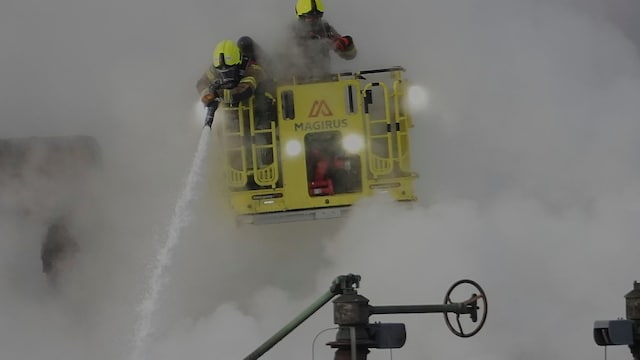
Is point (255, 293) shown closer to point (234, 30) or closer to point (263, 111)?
point (263, 111)

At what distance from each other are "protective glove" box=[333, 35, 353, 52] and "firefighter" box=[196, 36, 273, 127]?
0.79 metres

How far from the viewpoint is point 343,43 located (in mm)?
17000

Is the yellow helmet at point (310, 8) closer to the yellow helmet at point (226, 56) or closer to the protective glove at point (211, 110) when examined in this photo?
the yellow helmet at point (226, 56)

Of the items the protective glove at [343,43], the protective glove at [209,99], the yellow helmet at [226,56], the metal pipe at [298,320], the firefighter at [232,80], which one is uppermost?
the protective glove at [343,43]

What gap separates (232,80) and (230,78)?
0.09ft

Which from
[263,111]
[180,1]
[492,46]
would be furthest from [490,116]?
[180,1]

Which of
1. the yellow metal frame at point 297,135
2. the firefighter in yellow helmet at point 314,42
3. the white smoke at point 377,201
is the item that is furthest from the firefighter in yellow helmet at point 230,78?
the white smoke at point 377,201

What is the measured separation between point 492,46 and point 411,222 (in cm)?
294

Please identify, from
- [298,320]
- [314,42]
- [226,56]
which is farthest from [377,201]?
[298,320]

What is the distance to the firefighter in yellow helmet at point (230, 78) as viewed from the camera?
16578 millimetres

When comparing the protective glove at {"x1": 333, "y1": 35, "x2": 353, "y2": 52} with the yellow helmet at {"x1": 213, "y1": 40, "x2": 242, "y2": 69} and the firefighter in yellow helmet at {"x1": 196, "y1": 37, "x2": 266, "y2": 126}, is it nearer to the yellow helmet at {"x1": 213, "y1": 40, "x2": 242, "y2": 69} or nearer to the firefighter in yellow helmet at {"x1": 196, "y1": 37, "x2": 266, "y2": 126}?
the firefighter in yellow helmet at {"x1": 196, "y1": 37, "x2": 266, "y2": 126}

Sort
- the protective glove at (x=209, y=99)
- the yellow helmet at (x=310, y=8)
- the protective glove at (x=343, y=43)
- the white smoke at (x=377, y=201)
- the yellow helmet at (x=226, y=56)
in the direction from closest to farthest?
1. the white smoke at (x=377, y=201)
2. the yellow helmet at (x=226, y=56)
3. the protective glove at (x=209, y=99)
4. the protective glove at (x=343, y=43)
5. the yellow helmet at (x=310, y=8)

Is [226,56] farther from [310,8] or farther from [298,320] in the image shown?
[298,320]

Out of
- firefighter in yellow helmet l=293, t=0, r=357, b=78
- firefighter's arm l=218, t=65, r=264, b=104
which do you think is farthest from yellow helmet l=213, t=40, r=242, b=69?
firefighter in yellow helmet l=293, t=0, r=357, b=78
